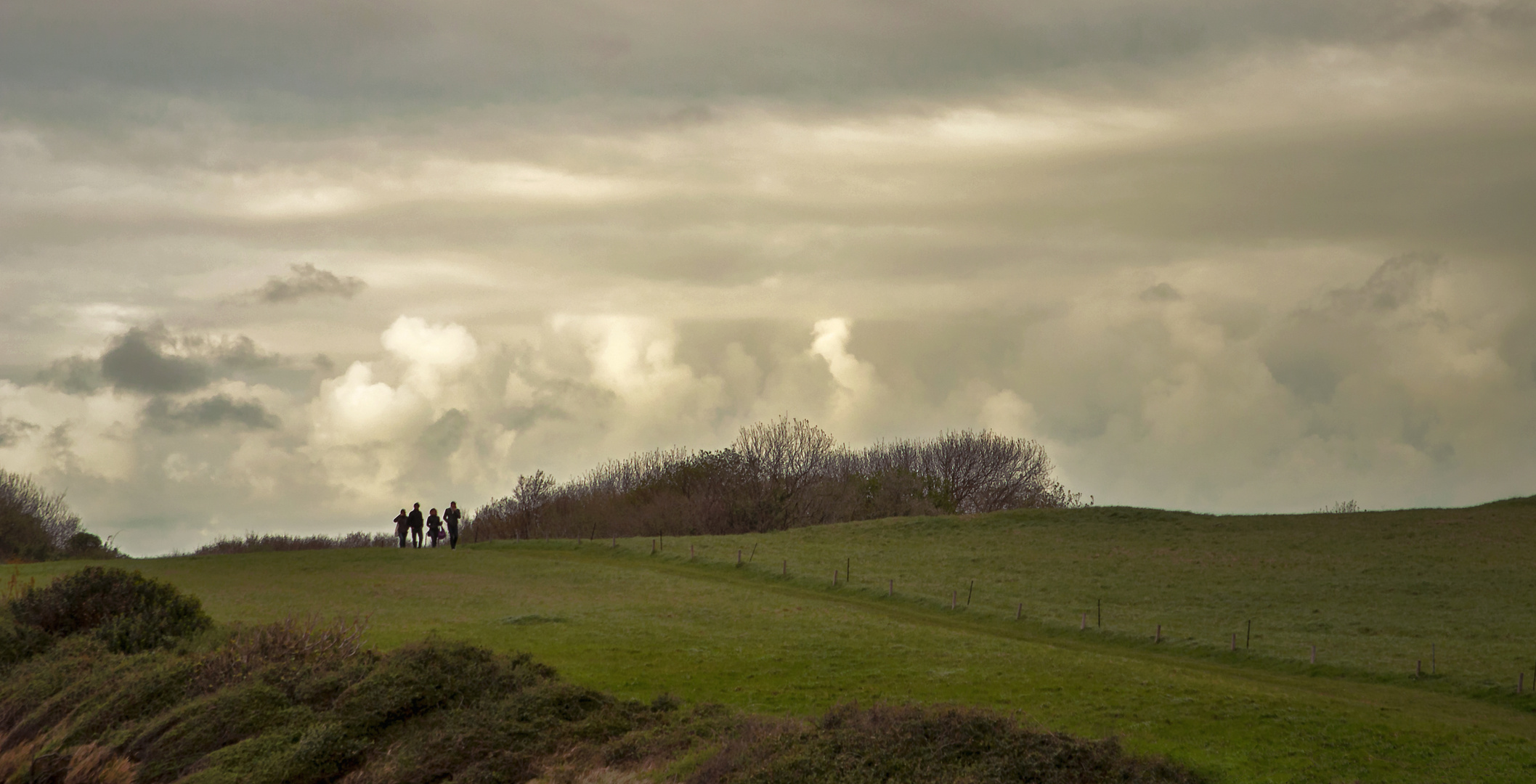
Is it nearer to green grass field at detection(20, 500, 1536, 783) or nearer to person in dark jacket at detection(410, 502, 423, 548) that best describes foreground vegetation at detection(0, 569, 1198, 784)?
green grass field at detection(20, 500, 1536, 783)

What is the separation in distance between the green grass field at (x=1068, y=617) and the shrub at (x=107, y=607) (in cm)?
495

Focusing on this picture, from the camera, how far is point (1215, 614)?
147ft

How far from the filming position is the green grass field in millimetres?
22031

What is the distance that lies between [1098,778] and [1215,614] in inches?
1271

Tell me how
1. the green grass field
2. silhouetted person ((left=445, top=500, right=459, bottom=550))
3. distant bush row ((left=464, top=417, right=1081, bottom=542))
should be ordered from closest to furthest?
the green grass field, silhouetted person ((left=445, top=500, right=459, bottom=550)), distant bush row ((left=464, top=417, right=1081, bottom=542))

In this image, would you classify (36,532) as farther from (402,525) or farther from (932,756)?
(932,756)

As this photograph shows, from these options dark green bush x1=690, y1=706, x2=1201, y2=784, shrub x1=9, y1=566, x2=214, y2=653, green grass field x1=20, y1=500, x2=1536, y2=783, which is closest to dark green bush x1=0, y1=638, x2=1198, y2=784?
dark green bush x1=690, y1=706, x2=1201, y2=784

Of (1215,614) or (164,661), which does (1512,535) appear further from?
(164,661)

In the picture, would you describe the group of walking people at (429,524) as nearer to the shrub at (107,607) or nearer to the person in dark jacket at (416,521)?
the person in dark jacket at (416,521)

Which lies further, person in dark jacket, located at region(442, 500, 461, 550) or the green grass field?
person in dark jacket, located at region(442, 500, 461, 550)

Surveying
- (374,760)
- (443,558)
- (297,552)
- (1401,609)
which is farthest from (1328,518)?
(374,760)

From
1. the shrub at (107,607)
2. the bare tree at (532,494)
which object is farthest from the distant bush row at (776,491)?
the shrub at (107,607)

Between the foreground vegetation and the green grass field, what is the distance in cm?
294

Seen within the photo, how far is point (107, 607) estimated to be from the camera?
85.6 feet
